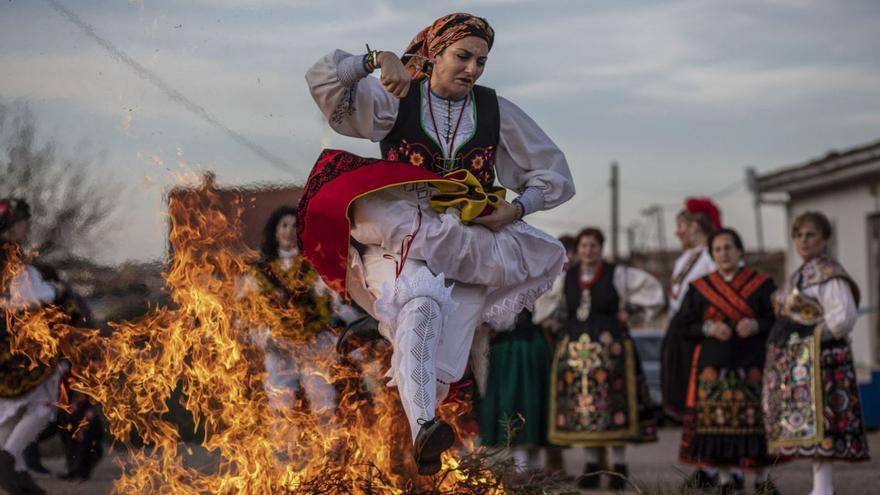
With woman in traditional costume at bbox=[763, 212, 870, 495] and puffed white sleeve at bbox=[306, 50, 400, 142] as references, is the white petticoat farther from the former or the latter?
→ woman in traditional costume at bbox=[763, 212, 870, 495]

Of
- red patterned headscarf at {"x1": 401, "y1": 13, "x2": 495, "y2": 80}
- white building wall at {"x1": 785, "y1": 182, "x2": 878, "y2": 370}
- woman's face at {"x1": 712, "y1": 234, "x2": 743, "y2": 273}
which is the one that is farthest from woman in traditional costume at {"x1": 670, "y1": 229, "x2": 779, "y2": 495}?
white building wall at {"x1": 785, "y1": 182, "x2": 878, "y2": 370}

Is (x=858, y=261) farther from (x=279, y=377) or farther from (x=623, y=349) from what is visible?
(x=279, y=377)

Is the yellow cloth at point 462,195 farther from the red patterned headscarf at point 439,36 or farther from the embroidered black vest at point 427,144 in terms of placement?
the red patterned headscarf at point 439,36

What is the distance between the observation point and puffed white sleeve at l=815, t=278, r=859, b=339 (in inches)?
298

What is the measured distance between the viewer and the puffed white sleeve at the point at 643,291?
32.2 feet

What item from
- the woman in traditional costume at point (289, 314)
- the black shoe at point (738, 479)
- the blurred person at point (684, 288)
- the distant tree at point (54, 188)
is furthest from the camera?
the blurred person at point (684, 288)

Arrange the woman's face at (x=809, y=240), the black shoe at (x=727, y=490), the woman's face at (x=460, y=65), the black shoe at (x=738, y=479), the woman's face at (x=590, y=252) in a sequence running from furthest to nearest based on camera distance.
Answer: the woman's face at (x=590, y=252), the black shoe at (x=738, y=479), the woman's face at (x=809, y=240), the black shoe at (x=727, y=490), the woman's face at (x=460, y=65)

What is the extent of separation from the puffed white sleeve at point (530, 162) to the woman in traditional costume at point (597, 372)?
4.15 metres

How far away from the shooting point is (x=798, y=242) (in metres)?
7.88

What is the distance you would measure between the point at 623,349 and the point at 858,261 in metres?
10.7

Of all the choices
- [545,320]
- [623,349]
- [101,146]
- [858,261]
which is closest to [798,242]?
[623,349]

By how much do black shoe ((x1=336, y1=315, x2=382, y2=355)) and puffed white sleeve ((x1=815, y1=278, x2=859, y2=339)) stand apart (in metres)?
3.14

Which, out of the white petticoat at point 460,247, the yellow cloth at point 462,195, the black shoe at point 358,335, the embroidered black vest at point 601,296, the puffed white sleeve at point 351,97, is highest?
the puffed white sleeve at point 351,97

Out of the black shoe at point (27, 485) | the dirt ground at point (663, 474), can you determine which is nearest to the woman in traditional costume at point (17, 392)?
the black shoe at point (27, 485)
